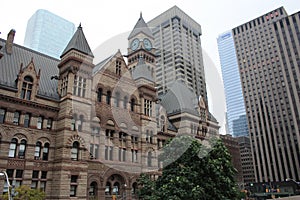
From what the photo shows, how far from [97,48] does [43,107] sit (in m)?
11.7

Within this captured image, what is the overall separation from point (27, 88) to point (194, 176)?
21.5 metres

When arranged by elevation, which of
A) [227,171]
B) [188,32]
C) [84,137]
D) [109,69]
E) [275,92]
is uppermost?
[188,32]

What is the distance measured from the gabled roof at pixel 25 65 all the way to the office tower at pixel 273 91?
105993 mm

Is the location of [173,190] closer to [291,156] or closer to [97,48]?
[97,48]

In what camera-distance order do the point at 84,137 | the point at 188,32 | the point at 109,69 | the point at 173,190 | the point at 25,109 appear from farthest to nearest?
the point at 188,32 → the point at 109,69 → the point at 84,137 → the point at 25,109 → the point at 173,190

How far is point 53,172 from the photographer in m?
31.2

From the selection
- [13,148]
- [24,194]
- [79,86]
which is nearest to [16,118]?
[13,148]

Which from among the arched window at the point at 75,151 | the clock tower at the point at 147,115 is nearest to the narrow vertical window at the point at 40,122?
the arched window at the point at 75,151

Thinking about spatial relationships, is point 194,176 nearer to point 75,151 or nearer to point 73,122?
point 75,151

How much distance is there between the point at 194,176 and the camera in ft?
80.1

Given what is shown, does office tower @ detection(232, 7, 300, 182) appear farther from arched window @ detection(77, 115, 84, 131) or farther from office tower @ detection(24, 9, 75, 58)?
office tower @ detection(24, 9, 75, 58)

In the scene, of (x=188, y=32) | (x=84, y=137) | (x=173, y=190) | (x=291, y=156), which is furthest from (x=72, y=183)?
(x=188, y=32)

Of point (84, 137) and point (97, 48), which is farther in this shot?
point (84, 137)

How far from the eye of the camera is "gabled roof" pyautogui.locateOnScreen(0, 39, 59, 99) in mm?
31906
